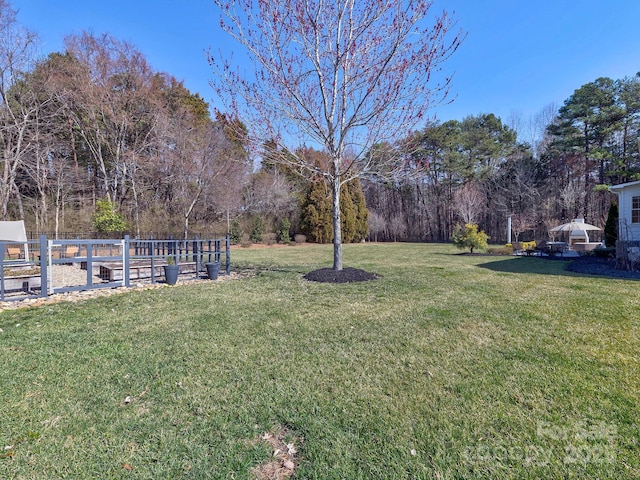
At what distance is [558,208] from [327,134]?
24.2 m

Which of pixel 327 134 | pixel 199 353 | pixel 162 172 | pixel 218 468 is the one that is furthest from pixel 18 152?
pixel 218 468

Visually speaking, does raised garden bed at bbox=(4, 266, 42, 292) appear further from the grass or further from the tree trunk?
the tree trunk

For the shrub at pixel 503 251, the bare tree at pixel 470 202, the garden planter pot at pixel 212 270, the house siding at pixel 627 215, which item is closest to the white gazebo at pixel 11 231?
the garden planter pot at pixel 212 270

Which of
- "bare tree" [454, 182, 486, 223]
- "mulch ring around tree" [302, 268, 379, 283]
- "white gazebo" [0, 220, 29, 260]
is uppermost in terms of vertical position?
"bare tree" [454, 182, 486, 223]

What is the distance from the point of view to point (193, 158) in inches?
820

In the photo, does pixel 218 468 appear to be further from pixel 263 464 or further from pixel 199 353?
pixel 199 353

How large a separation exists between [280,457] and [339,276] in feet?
18.8

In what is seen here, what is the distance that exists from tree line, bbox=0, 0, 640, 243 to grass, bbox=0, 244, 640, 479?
575cm

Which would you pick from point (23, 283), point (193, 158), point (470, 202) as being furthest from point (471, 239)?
point (193, 158)

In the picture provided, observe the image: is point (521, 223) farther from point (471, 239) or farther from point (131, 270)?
point (131, 270)

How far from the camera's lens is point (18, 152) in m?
15.3

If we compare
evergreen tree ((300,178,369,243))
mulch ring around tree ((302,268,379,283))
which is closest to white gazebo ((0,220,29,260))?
mulch ring around tree ((302,268,379,283))

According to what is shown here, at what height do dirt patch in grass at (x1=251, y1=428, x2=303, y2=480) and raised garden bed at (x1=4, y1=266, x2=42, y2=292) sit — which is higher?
raised garden bed at (x1=4, y1=266, x2=42, y2=292)

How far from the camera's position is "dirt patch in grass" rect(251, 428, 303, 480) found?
167 centimetres
